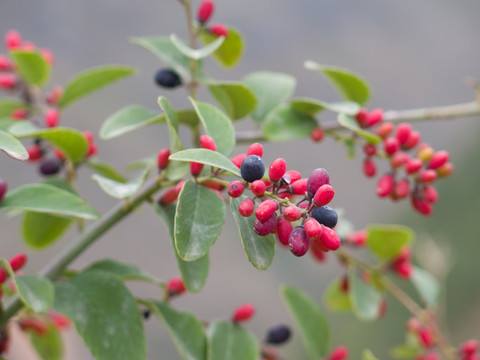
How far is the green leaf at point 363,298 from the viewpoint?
75 cm

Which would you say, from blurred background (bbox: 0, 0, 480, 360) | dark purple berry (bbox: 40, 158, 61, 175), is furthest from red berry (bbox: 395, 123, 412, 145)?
blurred background (bbox: 0, 0, 480, 360)

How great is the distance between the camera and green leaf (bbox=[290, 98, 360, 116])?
0.60 meters

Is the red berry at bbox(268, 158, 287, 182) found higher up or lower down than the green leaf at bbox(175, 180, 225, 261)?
higher up

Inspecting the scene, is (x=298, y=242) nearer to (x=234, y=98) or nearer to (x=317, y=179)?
(x=317, y=179)

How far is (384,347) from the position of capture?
6.40ft

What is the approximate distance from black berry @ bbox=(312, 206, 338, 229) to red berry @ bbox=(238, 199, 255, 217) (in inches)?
1.7

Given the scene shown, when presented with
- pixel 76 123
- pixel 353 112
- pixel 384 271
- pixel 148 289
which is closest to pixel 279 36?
pixel 76 123

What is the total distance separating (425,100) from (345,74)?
6.20 feet

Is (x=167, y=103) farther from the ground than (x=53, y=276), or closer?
farther from the ground

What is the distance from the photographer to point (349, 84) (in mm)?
697

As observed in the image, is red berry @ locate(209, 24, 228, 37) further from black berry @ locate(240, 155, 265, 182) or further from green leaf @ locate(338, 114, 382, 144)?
black berry @ locate(240, 155, 265, 182)

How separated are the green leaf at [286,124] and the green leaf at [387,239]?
226 millimetres

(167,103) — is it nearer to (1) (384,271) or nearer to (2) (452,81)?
(1) (384,271)

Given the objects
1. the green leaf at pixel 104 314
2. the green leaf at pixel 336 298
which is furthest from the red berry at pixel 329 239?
the green leaf at pixel 336 298
